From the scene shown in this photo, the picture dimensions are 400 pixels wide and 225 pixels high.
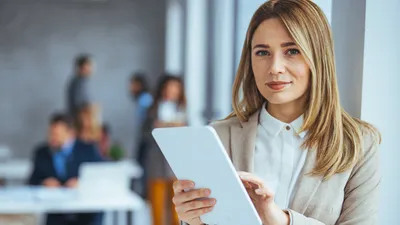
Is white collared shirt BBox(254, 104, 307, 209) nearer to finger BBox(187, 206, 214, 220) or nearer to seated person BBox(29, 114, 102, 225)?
finger BBox(187, 206, 214, 220)

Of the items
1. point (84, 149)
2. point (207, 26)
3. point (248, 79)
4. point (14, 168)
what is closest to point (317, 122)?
point (248, 79)

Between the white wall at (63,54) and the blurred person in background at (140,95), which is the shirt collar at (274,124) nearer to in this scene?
the blurred person in background at (140,95)

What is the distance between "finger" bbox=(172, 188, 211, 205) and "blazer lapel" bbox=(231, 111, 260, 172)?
0.11 m

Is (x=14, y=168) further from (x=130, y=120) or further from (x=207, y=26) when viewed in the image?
(x=130, y=120)

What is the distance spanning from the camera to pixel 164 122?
5.36 m

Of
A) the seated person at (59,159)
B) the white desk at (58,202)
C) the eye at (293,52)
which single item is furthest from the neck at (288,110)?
the seated person at (59,159)

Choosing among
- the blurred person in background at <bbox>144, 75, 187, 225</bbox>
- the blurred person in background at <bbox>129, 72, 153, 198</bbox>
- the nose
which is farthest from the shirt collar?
the blurred person in background at <bbox>129, 72, 153, 198</bbox>

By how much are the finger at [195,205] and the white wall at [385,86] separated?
1.26ft

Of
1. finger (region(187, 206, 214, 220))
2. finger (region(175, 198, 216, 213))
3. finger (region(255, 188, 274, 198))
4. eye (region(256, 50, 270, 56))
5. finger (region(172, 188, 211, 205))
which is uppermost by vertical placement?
eye (region(256, 50, 270, 56))

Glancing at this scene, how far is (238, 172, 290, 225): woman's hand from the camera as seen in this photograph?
1.18 m

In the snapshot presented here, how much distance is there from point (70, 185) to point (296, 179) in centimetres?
354

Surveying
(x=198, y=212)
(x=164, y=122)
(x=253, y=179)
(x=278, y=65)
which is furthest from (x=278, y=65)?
(x=164, y=122)

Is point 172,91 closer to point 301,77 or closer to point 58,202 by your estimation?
point 58,202

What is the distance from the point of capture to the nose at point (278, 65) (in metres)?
1.20
